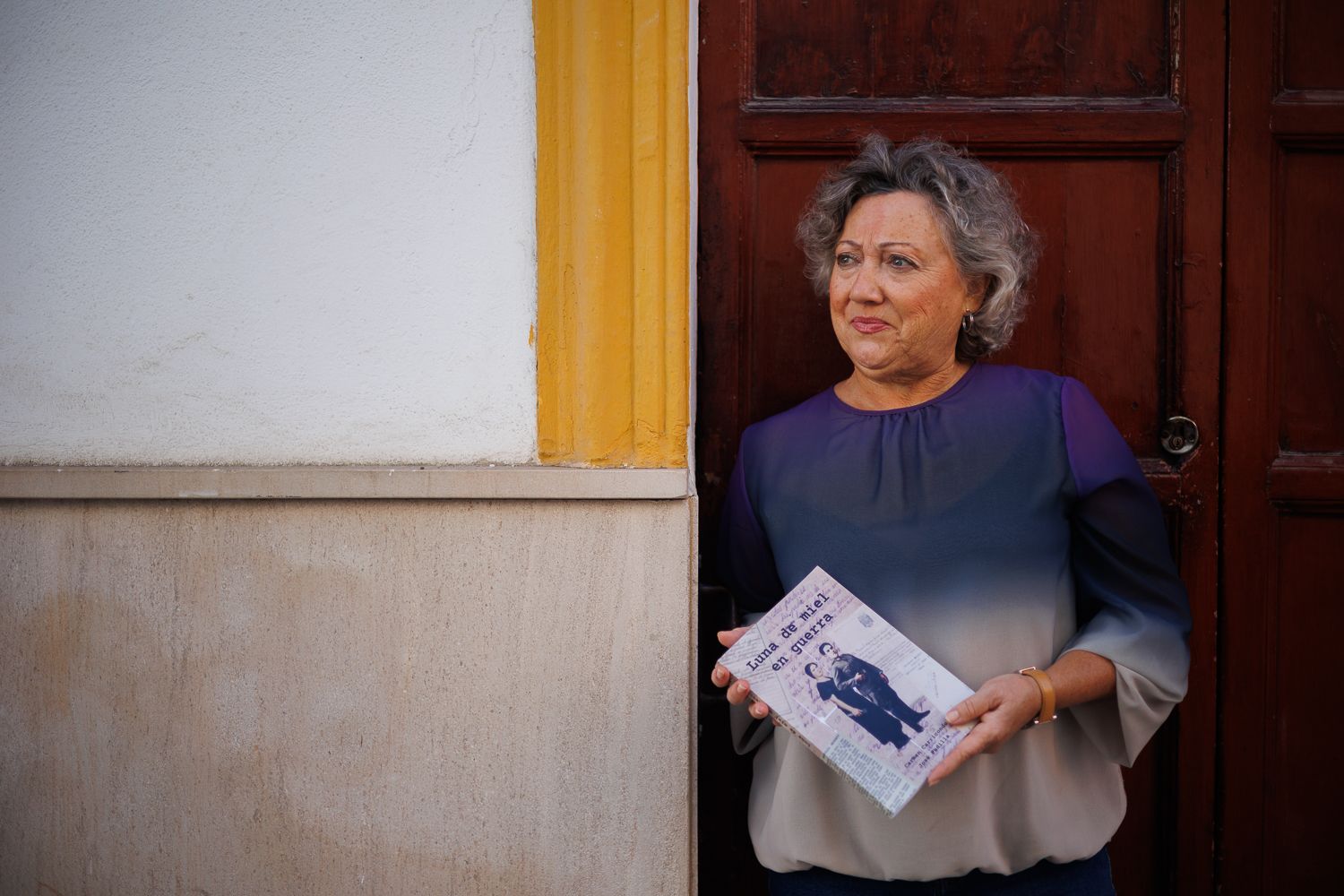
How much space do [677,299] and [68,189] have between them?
127 cm

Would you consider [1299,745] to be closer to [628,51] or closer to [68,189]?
[628,51]

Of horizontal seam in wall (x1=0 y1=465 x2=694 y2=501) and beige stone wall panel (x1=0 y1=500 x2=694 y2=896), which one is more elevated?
horizontal seam in wall (x1=0 y1=465 x2=694 y2=501)

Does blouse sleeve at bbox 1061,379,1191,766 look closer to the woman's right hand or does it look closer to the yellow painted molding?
the woman's right hand

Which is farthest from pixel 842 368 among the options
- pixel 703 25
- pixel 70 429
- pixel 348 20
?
pixel 70 429

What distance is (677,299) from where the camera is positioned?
1.89 m

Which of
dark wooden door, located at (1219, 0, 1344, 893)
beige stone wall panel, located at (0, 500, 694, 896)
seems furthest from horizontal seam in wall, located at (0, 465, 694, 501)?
dark wooden door, located at (1219, 0, 1344, 893)

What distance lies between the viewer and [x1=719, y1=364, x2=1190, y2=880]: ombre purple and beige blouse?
1.64m

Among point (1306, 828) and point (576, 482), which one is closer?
point (576, 482)

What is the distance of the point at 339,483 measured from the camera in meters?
1.89

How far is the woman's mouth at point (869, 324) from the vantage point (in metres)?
1.73

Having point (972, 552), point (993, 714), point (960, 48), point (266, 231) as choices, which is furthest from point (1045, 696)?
point (266, 231)

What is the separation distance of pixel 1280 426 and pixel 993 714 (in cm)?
116

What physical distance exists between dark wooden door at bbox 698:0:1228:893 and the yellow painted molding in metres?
0.31

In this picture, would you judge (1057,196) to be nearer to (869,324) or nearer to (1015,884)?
(869,324)
